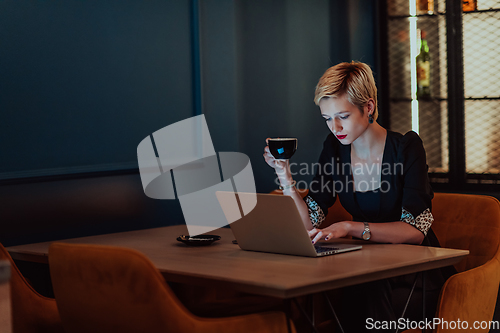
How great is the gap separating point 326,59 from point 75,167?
188cm

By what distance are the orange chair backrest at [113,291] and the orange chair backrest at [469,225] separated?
4.17 feet

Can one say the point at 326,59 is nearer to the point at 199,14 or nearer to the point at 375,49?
the point at 375,49

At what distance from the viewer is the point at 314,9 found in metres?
3.63

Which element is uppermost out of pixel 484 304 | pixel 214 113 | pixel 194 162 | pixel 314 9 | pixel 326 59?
pixel 314 9

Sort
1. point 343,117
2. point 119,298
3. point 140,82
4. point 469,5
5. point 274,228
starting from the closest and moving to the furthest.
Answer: point 119,298, point 274,228, point 343,117, point 140,82, point 469,5

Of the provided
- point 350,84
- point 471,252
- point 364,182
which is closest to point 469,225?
point 471,252

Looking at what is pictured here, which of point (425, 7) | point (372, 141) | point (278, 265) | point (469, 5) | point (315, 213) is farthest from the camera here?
point (425, 7)

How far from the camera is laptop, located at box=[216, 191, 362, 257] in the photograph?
1.73 meters

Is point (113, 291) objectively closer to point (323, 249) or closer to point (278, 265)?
point (278, 265)

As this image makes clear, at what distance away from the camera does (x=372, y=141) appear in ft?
7.66

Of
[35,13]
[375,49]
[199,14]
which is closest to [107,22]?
[35,13]

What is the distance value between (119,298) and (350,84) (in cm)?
123

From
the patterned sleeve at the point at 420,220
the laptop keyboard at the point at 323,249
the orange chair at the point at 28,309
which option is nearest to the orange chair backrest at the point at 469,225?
the patterned sleeve at the point at 420,220

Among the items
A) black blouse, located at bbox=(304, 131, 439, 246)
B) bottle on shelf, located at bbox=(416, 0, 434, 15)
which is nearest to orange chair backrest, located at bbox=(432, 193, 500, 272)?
black blouse, located at bbox=(304, 131, 439, 246)
